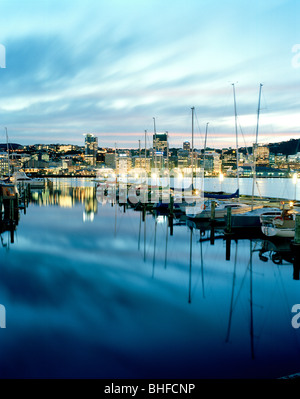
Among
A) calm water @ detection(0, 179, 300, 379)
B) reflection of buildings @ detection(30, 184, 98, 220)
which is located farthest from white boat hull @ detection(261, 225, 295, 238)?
reflection of buildings @ detection(30, 184, 98, 220)

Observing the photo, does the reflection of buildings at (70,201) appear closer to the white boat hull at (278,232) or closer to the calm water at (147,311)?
the calm water at (147,311)

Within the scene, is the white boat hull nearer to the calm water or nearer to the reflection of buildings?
the calm water

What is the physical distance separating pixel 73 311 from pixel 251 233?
14.9m

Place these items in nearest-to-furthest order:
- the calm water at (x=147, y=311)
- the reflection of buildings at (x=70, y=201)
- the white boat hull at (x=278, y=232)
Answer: the calm water at (x=147, y=311)
the white boat hull at (x=278, y=232)
the reflection of buildings at (x=70, y=201)

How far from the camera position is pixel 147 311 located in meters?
11.0

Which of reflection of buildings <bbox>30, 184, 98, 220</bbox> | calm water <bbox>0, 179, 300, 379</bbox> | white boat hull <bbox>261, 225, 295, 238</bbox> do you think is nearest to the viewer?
calm water <bbox>0, 179, 300, 379</bbox>

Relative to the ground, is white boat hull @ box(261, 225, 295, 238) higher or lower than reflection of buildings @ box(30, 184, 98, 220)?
higher

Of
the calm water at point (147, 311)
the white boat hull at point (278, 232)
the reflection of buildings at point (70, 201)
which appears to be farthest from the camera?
the reflection of buildings at point (70, 201)

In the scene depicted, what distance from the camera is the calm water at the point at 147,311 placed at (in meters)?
7.90

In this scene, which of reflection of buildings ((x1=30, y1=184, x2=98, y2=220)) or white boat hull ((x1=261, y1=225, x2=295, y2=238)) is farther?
reflection of buildings ((x1=30, y1=184, x2=98, y2=220))

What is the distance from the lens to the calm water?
7.90 m

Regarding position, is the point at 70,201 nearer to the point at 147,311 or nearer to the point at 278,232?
the point at 278,232

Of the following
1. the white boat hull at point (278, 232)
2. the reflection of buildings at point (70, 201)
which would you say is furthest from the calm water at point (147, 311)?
the reflection of buildings at point (70, 201)

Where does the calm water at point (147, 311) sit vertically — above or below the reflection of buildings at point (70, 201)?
above
